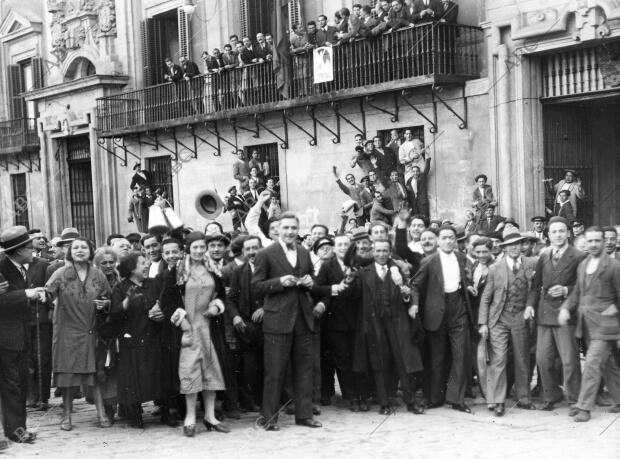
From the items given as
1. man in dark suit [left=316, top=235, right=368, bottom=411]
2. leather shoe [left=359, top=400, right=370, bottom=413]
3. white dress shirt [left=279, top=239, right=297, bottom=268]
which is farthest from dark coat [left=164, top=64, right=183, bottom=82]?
leather shoe [left=359, top=400, right=370, bottom=413]

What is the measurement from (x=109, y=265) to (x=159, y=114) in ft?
43.9

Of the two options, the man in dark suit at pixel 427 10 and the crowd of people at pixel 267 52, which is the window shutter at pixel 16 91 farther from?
the man in dark suit at pixel 427 10

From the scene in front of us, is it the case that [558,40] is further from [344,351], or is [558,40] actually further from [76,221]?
[76,221]

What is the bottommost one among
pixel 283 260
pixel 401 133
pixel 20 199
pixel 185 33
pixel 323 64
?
pixel 283 260

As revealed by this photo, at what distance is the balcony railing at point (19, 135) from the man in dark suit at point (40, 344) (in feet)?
63.9

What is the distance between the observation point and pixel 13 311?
794 cm

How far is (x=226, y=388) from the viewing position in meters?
8.52

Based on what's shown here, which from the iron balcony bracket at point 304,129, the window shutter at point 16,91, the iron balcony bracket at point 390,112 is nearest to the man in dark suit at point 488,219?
the iron balcony bracket at point 390,112

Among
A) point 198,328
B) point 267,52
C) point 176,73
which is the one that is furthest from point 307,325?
point 176,73

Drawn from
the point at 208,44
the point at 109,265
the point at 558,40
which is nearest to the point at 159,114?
the point at 208,44

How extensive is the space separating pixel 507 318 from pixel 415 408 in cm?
123

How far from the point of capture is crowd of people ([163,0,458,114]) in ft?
51.8

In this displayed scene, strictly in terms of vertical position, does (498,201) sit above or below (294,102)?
below

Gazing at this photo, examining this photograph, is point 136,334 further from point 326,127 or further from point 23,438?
point 326,127
